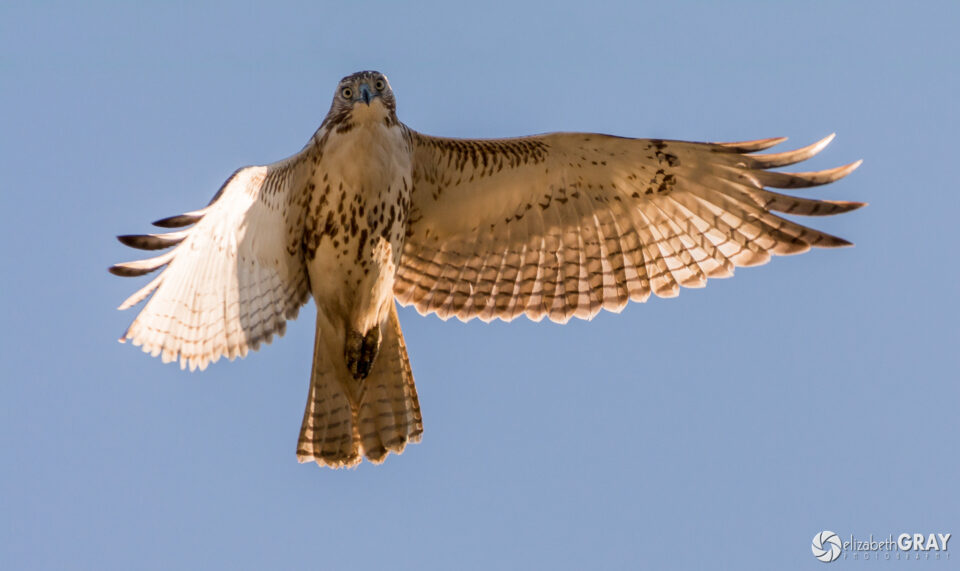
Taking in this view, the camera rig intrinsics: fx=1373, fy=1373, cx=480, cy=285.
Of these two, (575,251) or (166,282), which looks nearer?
(166,282)

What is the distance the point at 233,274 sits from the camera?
1033cm

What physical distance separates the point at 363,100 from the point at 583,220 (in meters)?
2.09

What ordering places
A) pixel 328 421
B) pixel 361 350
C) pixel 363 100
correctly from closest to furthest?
pixel 363 100 < pixel 361 350 < pixel 328 421

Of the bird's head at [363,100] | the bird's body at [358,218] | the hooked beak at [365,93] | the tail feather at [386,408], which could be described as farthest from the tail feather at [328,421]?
the hooked beak at [365,93]

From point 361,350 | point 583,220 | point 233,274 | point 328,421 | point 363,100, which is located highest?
point 363,100

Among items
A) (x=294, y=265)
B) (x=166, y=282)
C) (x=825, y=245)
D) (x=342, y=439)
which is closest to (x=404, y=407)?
(x=342, y=439)

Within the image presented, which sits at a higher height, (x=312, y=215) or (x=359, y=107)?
(x=359, y=107)

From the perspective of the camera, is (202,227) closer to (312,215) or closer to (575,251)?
(312,215)

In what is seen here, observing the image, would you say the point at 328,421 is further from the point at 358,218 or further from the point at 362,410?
the point at 358,218

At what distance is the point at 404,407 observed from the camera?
1034 centimetres

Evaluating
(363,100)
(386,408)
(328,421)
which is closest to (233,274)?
(328,421)

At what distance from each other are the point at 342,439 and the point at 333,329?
0.84 metres

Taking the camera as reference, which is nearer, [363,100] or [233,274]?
[363,100]

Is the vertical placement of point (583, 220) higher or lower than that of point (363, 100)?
lower
